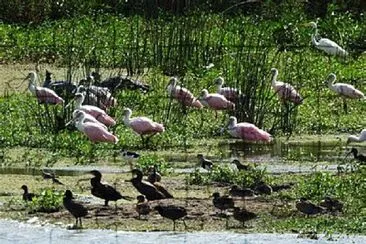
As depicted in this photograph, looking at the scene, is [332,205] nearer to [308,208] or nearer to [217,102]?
[308,208]

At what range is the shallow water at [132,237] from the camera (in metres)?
9.23

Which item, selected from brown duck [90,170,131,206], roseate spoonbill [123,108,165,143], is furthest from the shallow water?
roseate spoonbill [123,108,165,143]

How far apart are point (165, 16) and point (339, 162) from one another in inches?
441

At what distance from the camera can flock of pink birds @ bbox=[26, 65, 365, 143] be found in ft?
45.9

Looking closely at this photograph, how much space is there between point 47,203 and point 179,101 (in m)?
5.91

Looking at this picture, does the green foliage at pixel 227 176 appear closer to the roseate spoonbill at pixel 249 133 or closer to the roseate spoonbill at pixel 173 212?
the roseate spoonbill at pixel 173 212

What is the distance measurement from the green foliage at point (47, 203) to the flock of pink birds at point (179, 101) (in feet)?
10.4

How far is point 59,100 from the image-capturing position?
15969 mm

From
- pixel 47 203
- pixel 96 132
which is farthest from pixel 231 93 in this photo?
pixel 47 203

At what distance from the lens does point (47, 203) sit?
1038 cm

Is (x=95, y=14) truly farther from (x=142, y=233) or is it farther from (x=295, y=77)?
(x=142, y=233)

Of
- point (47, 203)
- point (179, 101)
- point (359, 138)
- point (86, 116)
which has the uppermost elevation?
point (179, 101)

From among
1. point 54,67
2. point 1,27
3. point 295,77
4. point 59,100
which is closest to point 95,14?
point 1,27

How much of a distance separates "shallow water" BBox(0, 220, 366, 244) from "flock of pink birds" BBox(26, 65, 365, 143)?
411 cm
